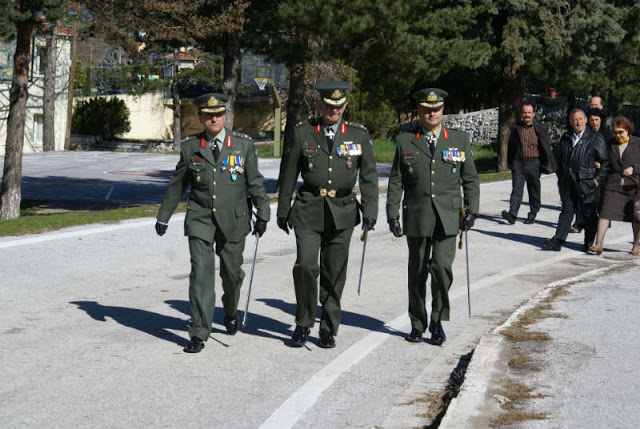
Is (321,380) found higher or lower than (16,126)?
lower

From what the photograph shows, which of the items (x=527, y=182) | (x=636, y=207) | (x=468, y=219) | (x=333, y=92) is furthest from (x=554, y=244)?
(x=333, y=92)

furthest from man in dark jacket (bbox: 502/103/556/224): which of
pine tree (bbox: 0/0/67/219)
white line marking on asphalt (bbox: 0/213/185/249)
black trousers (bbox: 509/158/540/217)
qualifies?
pine tree (bbox: 0/0/67/219)

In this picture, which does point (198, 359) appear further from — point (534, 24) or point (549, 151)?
point (534, 24)

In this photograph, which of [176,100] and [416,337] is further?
[176,100]

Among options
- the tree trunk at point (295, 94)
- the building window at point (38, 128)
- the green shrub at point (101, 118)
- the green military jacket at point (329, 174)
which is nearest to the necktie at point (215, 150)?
the green military jacket at point (329, 174)

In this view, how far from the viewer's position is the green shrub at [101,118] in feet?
184

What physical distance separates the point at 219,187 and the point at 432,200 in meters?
1.60

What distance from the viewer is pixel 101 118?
186 feet

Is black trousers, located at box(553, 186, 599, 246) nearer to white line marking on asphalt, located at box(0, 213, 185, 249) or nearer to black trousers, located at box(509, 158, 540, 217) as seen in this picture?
black trousers, located at box(509, 158, 540, 217)

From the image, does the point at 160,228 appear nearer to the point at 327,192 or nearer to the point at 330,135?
the point at 327,192

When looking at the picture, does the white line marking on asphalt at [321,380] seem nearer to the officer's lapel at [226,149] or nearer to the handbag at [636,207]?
the officer's lapel at [226,149]

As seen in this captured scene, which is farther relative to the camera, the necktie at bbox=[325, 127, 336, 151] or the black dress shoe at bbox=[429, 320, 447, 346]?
the black dress shoe at bbox=[429, 320, 447, 346]

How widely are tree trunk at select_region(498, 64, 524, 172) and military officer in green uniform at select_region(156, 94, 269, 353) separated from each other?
27109mm

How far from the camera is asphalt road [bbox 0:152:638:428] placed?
5.67 metres
